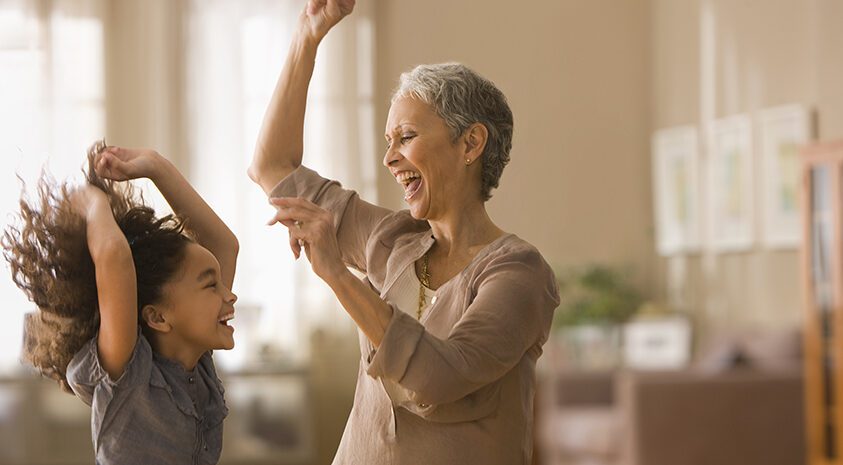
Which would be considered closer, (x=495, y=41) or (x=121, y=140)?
(x=121, y=140)

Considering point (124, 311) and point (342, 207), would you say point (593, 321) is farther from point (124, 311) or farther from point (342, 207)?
point (124, 311)

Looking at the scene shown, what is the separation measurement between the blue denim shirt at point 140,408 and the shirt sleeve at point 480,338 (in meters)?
0.32

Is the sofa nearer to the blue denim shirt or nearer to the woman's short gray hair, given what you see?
the woman's short gray hair

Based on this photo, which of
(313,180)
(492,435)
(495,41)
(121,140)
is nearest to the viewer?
(492,435)

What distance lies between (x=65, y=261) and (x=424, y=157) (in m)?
0.58

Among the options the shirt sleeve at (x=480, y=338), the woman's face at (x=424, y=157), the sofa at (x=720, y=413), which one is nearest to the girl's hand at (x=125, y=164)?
the woman's face at (x=424, y=157)

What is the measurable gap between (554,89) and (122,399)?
7.53 meters

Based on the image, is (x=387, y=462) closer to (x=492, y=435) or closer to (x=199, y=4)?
(x=492, y=435)

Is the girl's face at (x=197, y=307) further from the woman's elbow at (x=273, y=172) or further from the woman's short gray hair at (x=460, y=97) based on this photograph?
the woman's short gray hair at (x=460, y=97)

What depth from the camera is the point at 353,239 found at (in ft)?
6.77

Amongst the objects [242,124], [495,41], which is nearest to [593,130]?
[495,41]

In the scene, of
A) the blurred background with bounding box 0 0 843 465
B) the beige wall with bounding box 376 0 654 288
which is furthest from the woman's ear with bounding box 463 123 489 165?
the beige wall with bounding box 376 0 654 288

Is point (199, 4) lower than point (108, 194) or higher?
higher

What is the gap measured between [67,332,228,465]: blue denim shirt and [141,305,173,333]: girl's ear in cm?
4
